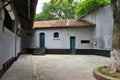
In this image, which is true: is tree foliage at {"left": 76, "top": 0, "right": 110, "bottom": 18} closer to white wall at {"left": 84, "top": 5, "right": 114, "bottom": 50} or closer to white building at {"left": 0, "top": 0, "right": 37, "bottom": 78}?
white wall at {"left": 84, "top": 5, "right": 114, "bottom": 50}

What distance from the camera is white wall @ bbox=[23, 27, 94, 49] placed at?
2345cm

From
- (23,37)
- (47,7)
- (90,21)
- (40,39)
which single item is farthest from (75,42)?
(47,7)

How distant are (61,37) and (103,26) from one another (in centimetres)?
658

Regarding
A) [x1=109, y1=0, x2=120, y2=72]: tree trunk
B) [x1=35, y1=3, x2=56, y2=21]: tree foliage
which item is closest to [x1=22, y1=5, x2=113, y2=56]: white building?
[x1=109, y1=0, x2=120, y2=72]: tree trunk

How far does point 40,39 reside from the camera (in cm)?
2561

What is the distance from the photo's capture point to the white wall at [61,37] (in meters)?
23.5

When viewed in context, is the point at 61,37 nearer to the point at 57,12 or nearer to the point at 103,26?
the point at 103,26

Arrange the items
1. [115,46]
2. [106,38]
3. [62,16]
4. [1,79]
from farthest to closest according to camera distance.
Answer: [62,16] → [106,38] → [115,46] → [1,79]

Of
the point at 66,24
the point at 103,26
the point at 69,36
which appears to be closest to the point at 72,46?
the point at 69,36

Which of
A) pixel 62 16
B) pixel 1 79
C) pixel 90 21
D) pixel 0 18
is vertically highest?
pixel 62 16

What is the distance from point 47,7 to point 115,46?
112 feet

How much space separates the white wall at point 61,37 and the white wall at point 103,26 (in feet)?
5.09

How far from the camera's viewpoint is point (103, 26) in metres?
19.2

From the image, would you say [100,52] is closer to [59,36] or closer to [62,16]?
[59,36]
